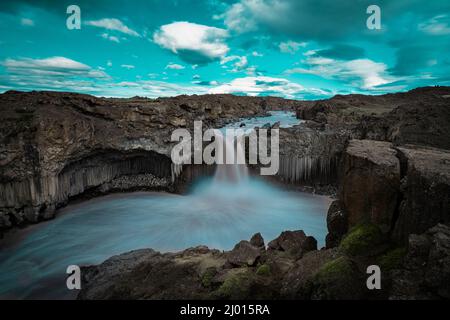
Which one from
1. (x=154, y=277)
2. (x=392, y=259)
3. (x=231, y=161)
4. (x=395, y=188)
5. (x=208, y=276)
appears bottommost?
(x=154, y=277)

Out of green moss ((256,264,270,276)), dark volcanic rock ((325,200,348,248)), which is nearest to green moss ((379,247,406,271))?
dark volcanic rock ((325,200,348,248))

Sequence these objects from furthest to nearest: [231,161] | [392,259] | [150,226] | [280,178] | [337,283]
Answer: [231,161] < [280,178] < [150,226] < [392,259] < [337,283]

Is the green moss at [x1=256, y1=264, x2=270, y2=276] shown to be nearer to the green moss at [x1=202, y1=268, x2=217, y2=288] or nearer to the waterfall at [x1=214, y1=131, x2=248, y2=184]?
the green moss at [x1=202, y1=268, x2=217, y2=288]

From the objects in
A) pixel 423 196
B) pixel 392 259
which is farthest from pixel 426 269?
pixel 423 196

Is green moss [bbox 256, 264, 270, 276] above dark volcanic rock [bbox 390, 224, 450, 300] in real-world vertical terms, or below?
below

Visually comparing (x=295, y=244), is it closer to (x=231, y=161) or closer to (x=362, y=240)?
(x=362, y=240)

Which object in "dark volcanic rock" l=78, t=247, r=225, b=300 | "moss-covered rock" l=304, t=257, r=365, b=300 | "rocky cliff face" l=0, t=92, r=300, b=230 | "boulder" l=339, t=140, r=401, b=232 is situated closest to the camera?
"moss-covered rock" l=304, t=257, r=365, b=300

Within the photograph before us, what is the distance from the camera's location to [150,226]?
1661 cm

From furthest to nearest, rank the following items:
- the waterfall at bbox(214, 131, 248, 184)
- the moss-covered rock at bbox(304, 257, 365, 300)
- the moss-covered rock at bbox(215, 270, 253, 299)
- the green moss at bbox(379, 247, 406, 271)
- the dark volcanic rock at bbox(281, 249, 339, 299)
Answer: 1. the waterfall at bbox(214, 131, 248, 184)
2. the moss-covered rock at bbox(215, 270, 253, 299)
3. the dark volcanic rock at bbox(281, 249, 339, 299)
4. the green moss at bbox(379, 247, 406, 271)
5. the moss-covered rock at bbox(304, 257, 365, 300)

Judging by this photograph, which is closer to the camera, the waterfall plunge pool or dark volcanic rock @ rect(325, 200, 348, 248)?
dark volcanic rock @ rect(325, 200, 348, 248)

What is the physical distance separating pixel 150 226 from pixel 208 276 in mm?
9974

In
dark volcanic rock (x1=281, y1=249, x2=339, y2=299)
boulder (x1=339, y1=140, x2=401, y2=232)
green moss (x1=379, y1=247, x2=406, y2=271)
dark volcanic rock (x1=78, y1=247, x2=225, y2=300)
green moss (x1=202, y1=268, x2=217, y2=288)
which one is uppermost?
boulder (x1=339, y1=140, x2=401, y2=232)

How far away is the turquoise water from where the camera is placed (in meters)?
12.8

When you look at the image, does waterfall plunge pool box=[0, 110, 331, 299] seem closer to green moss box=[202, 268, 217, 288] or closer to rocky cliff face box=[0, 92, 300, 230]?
rocky cliff face box=[0, 92, 300, 230]
